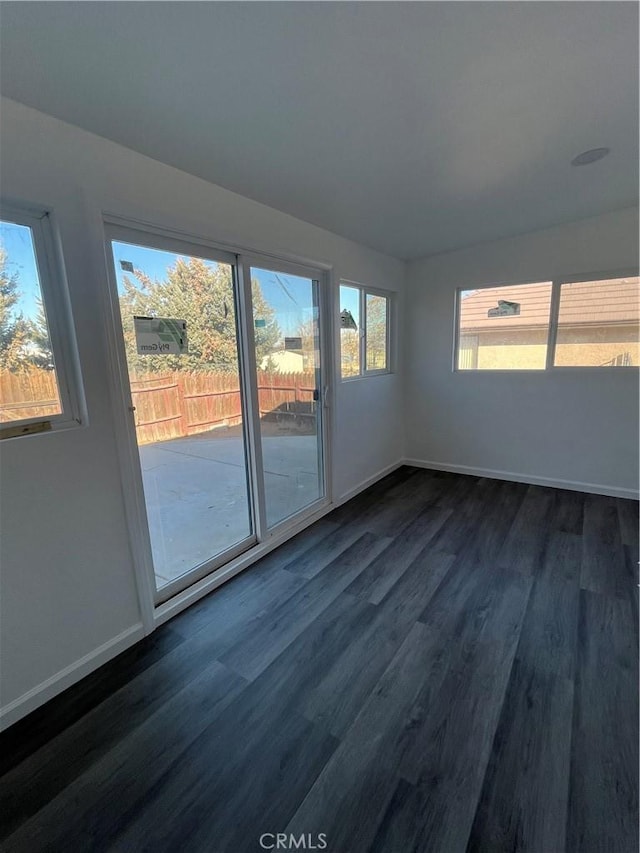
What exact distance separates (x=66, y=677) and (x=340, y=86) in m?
2.74

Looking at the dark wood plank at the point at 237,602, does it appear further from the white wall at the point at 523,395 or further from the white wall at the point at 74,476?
the white wall at the point at 523,395

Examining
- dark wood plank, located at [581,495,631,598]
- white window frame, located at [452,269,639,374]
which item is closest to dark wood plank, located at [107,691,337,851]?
dark wood plank, located at [581,495,631,598]

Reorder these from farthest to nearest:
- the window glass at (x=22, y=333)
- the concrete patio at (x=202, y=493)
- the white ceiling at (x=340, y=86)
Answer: the concrete patio at (x=202, y=493), the window glass at (x=22, y=333), the white ceiling at (x=340, y=86)

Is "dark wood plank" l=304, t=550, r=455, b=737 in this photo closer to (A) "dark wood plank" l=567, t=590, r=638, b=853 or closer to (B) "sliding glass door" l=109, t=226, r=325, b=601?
(A) "dark wood plank" l=567, t=590, r=638, b=853

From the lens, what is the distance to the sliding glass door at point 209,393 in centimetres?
188

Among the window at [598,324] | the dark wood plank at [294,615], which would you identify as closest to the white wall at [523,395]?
the window at [598,324]

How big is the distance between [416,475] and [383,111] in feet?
11.4

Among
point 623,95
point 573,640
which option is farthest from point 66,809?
point 623,95

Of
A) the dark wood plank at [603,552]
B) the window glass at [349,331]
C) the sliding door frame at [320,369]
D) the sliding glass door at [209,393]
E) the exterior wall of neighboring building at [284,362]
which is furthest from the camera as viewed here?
the window glass at [349,331]

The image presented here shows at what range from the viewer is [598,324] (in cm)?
331

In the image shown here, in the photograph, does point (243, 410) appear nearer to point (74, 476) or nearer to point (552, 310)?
point (74, 476)

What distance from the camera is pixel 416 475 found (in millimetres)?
4281

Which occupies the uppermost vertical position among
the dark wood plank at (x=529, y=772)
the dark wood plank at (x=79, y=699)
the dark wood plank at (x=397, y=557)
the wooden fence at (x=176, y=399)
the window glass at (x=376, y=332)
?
the window glass at (x=376, y=332)

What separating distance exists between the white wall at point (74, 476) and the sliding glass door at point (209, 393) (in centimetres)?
13
